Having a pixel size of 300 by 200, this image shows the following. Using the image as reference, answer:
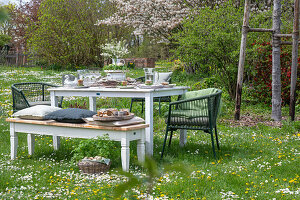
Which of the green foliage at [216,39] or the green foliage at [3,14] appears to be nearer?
the green foliage at [3,14]

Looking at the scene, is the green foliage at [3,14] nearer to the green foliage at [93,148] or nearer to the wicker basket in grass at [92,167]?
the wicker basket in grass at [92,167]

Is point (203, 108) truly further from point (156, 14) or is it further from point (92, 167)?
point (156, 14)

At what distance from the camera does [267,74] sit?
957 centimetres

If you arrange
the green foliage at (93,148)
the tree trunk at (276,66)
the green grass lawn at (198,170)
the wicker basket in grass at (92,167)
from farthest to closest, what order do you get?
the tree trunk at (276,66)
the green foliage at (93,148)
the wicker basket in grass at (92,167)
the green grass lawn at (198,170)

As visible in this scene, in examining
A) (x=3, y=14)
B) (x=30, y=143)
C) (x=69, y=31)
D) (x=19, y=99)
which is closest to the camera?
(x=3, y=14)

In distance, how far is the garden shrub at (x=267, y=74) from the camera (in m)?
9.18

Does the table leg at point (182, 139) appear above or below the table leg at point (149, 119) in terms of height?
below

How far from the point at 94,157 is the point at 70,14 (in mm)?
17271

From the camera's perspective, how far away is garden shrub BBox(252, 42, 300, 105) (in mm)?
9180

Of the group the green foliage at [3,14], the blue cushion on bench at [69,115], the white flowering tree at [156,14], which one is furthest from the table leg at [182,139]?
the white flowering tree at [156,14]

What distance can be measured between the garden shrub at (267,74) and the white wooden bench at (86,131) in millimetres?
5571

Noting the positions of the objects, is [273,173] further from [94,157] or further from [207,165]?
[94,157]

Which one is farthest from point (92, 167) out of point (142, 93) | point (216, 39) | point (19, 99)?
point (216, 39)

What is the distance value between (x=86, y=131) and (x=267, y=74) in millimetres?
6500
